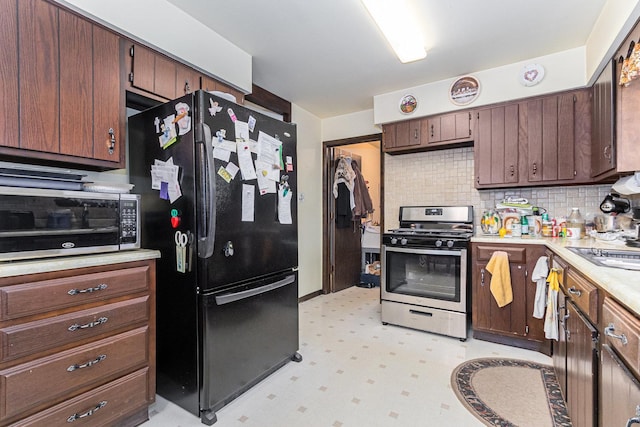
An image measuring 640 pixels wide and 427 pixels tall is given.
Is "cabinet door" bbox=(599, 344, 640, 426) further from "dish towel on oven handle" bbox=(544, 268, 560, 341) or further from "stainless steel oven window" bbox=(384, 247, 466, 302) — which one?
"stainless steel oven window" bbox=(384, 247, 466, 302)

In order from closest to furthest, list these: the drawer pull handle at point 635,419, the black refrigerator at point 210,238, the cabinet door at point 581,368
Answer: the drawer pull handle at point 635,419
the cabinet door at point 581,368
the black refrigerator at point 210,238

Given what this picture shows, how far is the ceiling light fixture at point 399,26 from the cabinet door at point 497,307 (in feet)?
6.07

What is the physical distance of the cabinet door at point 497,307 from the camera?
2.54 meters

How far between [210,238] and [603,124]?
9.14 feet

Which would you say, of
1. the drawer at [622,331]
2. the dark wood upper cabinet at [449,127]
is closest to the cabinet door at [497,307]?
the dark wood upper cabinet at [449,127]

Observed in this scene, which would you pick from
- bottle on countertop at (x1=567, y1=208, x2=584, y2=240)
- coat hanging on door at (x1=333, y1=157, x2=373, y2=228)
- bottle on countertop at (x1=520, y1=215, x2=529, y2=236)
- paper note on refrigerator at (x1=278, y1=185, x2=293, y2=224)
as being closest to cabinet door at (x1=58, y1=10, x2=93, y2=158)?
paper note on refrigerator at (x1=278, y1=185, x2=293, y2=224)

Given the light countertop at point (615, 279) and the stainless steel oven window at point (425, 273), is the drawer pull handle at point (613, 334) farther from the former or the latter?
the stainless steel oven window at point (425, 273)

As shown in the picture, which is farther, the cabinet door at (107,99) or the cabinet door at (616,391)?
the cabinet door at (107,99)

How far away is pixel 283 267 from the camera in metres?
2.20

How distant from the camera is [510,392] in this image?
193 centimetres

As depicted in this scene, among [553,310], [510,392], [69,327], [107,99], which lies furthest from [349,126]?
[69,327]

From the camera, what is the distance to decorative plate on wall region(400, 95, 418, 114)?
3266 mm

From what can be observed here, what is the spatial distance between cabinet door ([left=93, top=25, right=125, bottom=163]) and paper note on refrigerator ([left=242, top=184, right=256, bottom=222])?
73cm

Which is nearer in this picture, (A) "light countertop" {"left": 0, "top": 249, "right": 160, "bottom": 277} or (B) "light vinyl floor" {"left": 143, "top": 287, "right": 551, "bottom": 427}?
(A) "light countertop" {"left": 0, "top": 249, "right": 160, "bottom": 277}
